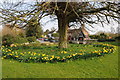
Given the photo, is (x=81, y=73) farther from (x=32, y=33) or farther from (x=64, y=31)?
(x=32, y=33)

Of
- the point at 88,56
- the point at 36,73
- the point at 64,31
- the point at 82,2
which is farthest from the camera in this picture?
the point at 64,31

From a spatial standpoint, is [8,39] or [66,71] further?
[8,39]

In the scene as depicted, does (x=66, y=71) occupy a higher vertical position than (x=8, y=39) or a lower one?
lower

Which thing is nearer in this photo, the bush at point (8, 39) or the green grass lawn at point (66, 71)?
the green grass lawn at point (66, 71)

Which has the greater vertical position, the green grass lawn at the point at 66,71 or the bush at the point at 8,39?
the bush at the point at 8,39

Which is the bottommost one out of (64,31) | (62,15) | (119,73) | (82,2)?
(119,73)

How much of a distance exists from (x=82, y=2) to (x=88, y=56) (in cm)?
444

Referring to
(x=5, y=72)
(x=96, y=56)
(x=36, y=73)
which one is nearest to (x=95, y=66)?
(x=96, y=56)

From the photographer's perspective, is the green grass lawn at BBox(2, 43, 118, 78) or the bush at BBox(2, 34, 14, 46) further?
the bush at BBox(2, 34, 14, 46)

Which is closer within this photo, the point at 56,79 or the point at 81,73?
the point at 56,79

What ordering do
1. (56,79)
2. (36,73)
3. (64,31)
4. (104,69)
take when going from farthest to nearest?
(64,31)
(104,69)
(36,73)
(56,79)

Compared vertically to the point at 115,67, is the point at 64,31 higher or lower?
higher

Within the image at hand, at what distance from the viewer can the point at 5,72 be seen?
426 centimetres

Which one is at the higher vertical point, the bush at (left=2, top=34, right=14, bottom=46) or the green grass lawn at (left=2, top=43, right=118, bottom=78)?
the bush at (left=2, top=34, right=14, bottom=46)
